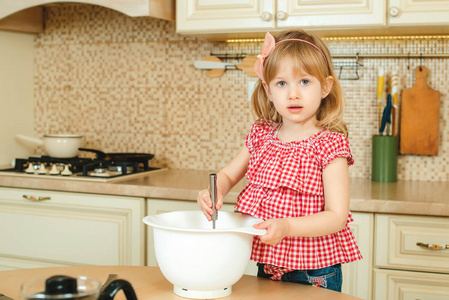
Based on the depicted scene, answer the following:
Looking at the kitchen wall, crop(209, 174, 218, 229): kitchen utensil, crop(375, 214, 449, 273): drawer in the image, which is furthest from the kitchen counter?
crop(209, 174, 218, 229): kitchen utensil

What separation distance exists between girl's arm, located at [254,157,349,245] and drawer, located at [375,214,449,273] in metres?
0.62

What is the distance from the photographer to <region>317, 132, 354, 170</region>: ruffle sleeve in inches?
46.7

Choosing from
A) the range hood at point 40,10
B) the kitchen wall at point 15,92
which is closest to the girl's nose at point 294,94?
the range hood at point 40,10

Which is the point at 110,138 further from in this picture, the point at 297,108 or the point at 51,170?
the point at 297,108

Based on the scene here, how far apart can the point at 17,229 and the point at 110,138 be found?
637 mm

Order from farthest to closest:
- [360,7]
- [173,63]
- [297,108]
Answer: [173,63] < [360,7] < [297,108]

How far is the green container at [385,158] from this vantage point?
2098mm

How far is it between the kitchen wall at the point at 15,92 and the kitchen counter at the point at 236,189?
17.9 inches

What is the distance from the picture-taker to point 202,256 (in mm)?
907

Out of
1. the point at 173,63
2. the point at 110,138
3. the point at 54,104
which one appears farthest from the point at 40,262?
the point at 173,63

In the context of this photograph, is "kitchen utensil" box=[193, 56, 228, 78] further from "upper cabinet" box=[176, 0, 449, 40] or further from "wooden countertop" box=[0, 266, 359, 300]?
"wooden countertop" box=[0, 266, 359, 300]

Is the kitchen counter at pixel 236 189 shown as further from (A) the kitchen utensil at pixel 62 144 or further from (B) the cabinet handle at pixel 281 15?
(B) the cabinet handle at pixel 281 15

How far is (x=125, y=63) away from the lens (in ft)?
8.35

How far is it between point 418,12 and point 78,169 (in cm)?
142
